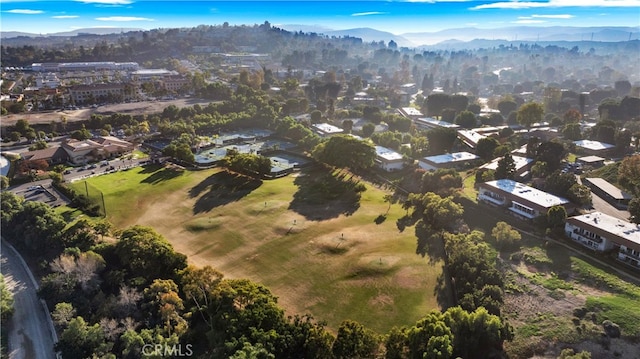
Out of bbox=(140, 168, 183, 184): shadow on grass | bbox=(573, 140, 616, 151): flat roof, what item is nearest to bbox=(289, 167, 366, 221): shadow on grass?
bbox=(140, 168, 183, 184): shadow on grass

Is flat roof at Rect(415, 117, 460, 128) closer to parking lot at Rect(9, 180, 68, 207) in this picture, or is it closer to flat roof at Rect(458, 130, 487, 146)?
flat roof at Rect(458, 130, 487, 146)

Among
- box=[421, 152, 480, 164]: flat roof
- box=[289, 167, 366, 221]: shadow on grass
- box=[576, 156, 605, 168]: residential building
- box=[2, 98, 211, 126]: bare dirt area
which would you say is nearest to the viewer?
box=[289, 167, 366, 221]: shadow on grass

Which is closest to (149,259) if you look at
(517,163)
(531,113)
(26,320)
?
(26,320)

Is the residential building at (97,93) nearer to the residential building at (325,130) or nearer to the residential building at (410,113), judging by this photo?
the residential building at (325,130)

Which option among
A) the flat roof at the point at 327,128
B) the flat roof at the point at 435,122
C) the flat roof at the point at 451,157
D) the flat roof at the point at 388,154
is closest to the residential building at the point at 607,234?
the flat roof at the point at 451,157

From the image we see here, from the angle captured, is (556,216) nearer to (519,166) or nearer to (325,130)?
(519,166)

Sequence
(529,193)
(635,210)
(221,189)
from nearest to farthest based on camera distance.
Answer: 1. (635,210)
2. (529,193)
3. (221,189)
